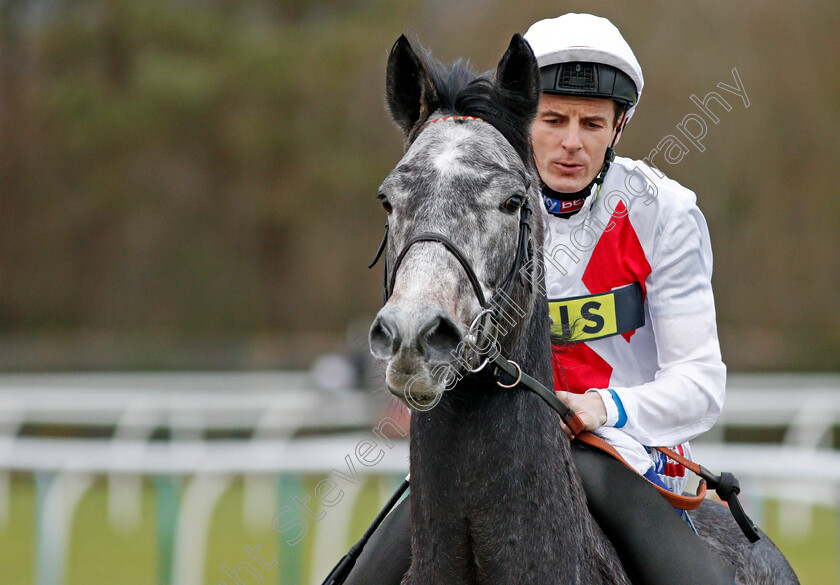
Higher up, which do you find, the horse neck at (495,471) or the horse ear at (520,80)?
the horse ear at (520,80)

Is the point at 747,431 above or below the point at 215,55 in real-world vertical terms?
below

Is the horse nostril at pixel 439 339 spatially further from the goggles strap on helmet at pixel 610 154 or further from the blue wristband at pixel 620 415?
the goggles strap on helmet at pixel 610 154

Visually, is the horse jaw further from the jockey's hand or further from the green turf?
the green turf

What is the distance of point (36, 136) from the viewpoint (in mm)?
23922

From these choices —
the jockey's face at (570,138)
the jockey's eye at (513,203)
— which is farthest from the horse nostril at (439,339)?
the jockey's face at (570,138)

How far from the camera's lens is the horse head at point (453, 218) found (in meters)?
2.46

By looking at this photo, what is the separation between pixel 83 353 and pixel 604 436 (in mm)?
14491

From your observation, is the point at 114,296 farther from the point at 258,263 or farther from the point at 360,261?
the point at 360,261

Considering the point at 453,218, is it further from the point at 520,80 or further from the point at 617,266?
the point at 617,266

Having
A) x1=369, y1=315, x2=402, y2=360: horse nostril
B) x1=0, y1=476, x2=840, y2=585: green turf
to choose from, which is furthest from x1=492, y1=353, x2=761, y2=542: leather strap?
x1=0, y1=476, x2=840, y2=585: green turf

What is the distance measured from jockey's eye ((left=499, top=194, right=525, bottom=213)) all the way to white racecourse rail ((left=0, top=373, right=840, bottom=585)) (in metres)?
0.88

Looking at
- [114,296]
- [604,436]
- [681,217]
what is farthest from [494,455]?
[114,296]

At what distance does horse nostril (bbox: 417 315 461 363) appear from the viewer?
2414 mm

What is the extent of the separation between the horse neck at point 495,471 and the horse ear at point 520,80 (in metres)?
Result: 0.62
